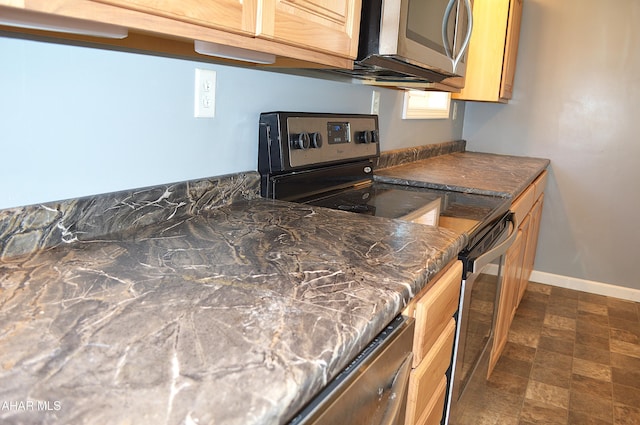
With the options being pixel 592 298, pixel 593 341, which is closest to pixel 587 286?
pixel 592 298

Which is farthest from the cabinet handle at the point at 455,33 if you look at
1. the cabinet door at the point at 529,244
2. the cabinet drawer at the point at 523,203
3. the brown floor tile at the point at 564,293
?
the brown floor tile at the point at 564,293

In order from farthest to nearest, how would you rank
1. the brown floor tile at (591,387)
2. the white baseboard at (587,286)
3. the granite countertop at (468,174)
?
the white baseboard at (587,286), the brown floor tile at (591,387), the granite countertop at (468,174)

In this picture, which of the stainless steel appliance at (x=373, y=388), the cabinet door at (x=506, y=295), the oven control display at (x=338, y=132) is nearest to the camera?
the stainless steel appliance at (x=373, y=388)

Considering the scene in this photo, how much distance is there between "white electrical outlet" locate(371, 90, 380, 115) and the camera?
7.16 ft

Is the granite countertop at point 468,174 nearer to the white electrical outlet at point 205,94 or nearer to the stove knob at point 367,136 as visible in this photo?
the stove knob at point 367,136

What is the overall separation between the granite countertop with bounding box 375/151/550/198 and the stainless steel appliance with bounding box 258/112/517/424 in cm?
6

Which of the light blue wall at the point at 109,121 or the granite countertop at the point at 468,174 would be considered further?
the granite countertop at the point at 468,174

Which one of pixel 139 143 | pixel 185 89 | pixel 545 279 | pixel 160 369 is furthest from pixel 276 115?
pixel 545 279

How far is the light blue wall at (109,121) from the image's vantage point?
83 centimetres

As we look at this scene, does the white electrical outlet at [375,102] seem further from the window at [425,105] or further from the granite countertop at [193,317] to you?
the granite countertop at [193,317]

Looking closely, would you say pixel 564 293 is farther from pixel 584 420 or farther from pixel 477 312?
pixel 477 312

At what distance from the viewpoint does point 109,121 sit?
990 mm

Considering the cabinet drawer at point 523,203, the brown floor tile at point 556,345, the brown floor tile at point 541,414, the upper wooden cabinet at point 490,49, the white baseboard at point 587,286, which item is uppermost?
the upper wooden cabinet at point 490,49

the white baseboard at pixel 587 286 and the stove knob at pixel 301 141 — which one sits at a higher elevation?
the stove knob at pixel 301 141
